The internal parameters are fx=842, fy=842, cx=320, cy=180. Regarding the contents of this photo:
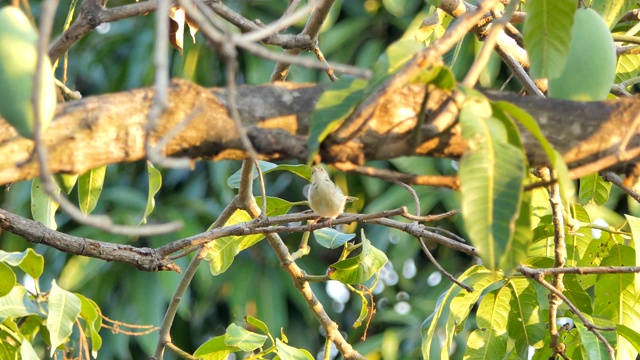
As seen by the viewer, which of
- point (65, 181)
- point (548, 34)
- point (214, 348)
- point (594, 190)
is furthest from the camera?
point (594, 190)

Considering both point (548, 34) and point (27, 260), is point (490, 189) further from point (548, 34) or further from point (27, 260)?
point (27, 260)

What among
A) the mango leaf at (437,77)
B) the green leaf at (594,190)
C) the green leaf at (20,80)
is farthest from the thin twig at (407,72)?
the green leaf at (594,190)

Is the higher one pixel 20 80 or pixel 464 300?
pixel 20 80

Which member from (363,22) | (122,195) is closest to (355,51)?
(363,22)

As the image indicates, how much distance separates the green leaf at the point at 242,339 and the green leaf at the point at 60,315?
25cm

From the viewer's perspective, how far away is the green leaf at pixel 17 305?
4.01 ft

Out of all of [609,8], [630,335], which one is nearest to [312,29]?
[609,8]

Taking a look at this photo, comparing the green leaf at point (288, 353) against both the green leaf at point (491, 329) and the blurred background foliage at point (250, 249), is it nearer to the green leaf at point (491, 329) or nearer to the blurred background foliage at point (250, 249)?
the green leaf at point (491, 329)

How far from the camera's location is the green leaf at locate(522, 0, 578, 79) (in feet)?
2.96

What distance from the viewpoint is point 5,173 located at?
2.50 ft

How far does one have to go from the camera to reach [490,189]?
67 cm

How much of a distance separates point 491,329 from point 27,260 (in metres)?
0.73

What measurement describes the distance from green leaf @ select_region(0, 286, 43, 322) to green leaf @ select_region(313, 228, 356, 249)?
488 mm

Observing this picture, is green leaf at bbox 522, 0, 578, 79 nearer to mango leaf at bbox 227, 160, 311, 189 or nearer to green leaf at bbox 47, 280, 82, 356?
mango leaf at bbox 227, 160, 311, 189
